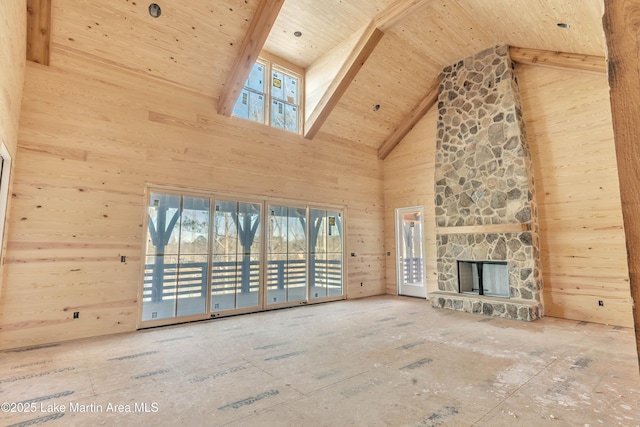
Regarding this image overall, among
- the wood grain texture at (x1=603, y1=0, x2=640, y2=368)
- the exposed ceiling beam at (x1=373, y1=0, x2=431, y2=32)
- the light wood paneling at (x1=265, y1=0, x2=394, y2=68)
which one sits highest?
the light wood paneling at (x1=265, y1=0, x2=394, y2=68)

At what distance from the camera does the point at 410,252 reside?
7586mm

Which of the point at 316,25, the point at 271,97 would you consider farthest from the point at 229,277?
the point at 316,25

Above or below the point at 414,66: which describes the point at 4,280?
below

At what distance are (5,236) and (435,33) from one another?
22.5ft

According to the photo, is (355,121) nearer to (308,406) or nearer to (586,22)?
(586,22)

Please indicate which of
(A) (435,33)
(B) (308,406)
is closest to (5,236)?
(B) (308,406)

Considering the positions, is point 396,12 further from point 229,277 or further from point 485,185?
point 229,277

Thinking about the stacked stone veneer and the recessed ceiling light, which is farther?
A: the stacked stone veneer

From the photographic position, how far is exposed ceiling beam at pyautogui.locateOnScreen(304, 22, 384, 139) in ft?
18.1

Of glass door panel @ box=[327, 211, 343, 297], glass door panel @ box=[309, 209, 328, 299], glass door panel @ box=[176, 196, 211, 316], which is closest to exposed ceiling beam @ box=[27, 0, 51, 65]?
glass door panel @ box=[176, 196, 211, 316]

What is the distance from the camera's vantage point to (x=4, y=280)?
12.4ft

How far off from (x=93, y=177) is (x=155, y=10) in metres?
2.38

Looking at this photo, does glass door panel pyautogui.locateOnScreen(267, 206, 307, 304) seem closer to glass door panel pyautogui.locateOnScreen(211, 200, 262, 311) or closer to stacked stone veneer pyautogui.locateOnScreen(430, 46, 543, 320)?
glass door panel pyautogui.locateOnScreen(211, 200, 262, 311)

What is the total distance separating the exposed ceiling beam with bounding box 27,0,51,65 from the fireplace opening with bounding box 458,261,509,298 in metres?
7.22
